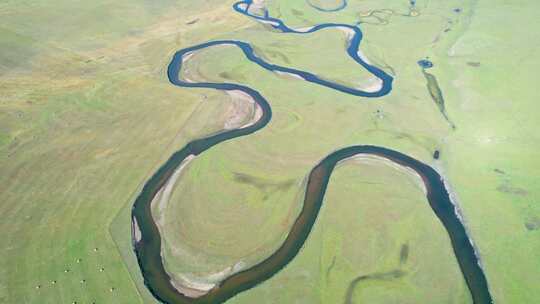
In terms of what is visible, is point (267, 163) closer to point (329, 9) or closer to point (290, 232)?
point (290, 232)

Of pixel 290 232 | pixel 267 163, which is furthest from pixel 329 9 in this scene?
pixel 290 232

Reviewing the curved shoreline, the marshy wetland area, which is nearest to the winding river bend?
the marshy wetland area

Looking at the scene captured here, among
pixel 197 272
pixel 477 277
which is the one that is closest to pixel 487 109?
pixel 477 277

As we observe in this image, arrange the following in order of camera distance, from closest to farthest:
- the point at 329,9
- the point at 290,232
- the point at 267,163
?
the point at 290,232
the point at 267,163
the point at 329,9

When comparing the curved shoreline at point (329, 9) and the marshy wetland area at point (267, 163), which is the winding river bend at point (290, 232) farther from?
the curved shoreline at point (329, 9)

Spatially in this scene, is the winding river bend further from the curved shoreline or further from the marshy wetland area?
the curved shoreline

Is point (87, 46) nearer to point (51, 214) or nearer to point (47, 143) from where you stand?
point (47, 143)

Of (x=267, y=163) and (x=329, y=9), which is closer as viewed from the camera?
(x=267, y=163)

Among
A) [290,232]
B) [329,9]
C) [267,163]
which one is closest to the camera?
[290,232]
